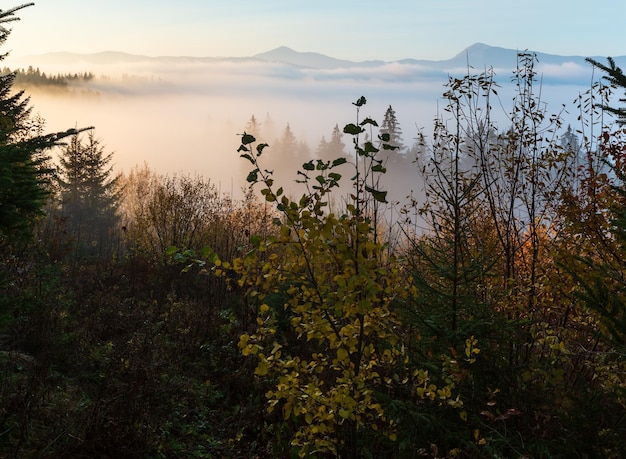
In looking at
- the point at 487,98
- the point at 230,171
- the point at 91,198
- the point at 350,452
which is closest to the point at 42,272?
the point at 350,452

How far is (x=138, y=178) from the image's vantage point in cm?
4875

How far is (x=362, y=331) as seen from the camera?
3807 millimetres

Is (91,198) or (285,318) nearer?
(285,318)

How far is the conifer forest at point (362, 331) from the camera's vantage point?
3586 millimetres

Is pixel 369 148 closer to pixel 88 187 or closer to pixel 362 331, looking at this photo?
pixel 362 331

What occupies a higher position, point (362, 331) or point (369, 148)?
point (369, 148)

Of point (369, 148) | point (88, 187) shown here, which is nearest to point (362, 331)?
point (369, 148)

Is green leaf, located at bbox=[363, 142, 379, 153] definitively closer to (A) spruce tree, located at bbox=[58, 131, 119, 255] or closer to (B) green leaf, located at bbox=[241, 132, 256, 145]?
(B) green leaf, located at bbox=[241, 132, 256, 145]

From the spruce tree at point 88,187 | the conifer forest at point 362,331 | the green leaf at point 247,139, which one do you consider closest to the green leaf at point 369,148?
the conifer forest at point 362,331

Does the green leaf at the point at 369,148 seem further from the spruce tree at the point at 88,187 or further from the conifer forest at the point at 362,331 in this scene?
the spruce tree at the point at 88,187

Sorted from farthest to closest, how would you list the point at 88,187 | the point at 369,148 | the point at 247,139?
the point at 88,187
the point at 369,148
the point at 247,139

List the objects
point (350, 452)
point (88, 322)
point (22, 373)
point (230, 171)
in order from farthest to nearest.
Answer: point (230, 171)
point (88, 322)
point (22, 373)
point (350, 452)

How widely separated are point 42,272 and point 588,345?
26.8 feet

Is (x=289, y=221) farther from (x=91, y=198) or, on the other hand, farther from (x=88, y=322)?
(x=91, y=198)
